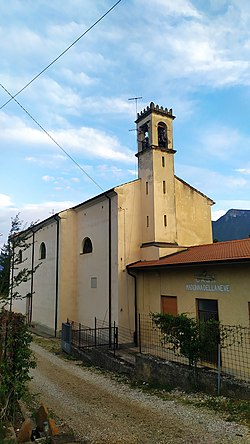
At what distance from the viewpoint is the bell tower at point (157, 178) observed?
16234mm

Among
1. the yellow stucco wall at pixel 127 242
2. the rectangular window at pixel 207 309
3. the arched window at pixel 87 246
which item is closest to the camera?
the rectangular window at pixel 207 309

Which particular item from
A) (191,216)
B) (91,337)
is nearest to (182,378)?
(91,337)

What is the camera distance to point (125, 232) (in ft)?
53.0

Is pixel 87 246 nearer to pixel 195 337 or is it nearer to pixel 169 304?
pixel 169 304

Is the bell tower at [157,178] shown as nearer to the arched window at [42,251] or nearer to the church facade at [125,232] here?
the church facade at [125,232]

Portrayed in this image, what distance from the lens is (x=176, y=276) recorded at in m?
13.5

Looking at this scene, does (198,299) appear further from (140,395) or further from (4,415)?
(4,415)

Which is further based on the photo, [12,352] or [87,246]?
[87,246]

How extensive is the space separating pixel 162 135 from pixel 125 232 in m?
5.40

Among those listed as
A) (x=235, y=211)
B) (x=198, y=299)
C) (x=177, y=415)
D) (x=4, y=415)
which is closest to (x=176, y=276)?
(x=198, y=299)

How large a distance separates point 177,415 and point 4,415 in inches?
130

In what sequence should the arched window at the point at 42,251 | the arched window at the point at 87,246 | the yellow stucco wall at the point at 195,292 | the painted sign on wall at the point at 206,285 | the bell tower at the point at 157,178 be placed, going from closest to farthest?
the yellow stucco wall at the point at 195,292
the painted sign on wall at the point at 206,285
the bell tower at the point at 157,178
the arched window at the point at 87,246
the arched window at the point at 42,251

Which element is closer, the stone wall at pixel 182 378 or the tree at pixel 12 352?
the tree at pixel 12 352

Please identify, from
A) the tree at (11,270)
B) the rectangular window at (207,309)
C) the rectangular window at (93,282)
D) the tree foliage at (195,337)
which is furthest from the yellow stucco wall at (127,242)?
the tree at (11,270)
